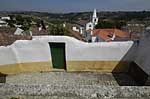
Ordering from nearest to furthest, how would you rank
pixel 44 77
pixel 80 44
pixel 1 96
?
pixel 1 96 < pixel 44 77 < pixel 80 44

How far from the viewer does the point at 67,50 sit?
1275cm

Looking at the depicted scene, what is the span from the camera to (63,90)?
13.3 ft

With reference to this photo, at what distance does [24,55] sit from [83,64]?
2.86 meters

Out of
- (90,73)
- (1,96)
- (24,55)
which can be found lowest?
(90,73)

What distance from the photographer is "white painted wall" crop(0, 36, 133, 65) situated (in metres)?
12.5

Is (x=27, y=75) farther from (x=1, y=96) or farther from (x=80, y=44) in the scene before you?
(x=1, y=96)

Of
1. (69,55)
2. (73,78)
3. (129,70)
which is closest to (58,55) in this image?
(69,55)

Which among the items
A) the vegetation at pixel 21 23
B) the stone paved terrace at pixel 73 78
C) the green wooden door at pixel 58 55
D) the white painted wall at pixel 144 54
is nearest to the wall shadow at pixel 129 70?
the stone paved terrace at pixel 73 78

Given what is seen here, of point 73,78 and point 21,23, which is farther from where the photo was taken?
point 21,23

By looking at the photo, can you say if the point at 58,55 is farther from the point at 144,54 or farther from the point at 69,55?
the point at 144,54

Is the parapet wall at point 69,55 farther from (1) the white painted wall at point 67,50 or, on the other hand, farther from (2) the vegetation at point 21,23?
(2) the vegetation at point 21,23

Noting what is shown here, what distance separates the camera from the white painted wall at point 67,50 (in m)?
12.5

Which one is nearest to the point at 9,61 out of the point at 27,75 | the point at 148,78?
the point at 27,75

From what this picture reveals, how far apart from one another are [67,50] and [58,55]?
0.55 m
